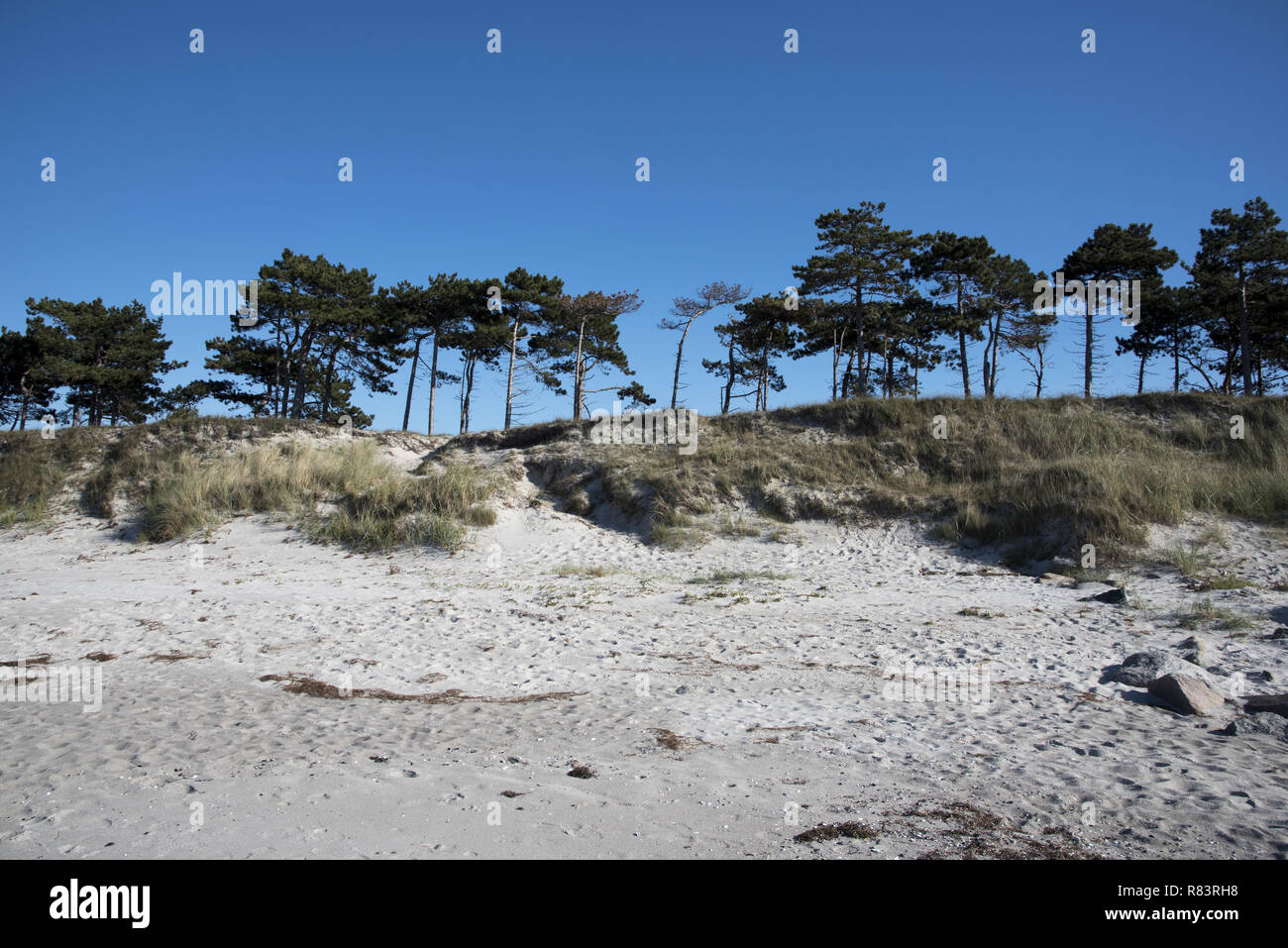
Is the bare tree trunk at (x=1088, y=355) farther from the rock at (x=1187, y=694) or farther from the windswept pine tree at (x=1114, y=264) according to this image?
the rock at (x=1187, y=694)

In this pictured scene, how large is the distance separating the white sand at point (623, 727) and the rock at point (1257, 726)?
16 centimetres

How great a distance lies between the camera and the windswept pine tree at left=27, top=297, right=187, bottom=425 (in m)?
35.6

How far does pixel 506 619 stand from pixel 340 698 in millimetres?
3322

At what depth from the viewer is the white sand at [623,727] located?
383 cm

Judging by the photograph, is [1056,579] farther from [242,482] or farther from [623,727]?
[242,482]

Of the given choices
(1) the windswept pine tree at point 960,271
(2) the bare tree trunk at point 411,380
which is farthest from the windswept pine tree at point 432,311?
(1) the windswept pine tree at point 960,271

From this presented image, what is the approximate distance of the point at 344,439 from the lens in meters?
21.8

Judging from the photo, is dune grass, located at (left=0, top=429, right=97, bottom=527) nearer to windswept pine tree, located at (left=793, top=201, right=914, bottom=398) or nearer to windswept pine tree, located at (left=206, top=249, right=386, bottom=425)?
windswept pine tree, located at (left=206, top=249, right=386, bottom=425)

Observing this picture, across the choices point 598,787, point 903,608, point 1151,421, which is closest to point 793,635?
point 903,608

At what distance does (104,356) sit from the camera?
37562 millimetres

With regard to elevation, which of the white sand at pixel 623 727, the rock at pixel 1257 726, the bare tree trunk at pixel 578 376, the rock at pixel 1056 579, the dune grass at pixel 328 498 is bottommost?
the white sand at pixel 623 727

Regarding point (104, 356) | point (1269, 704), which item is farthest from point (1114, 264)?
point (104, 356)

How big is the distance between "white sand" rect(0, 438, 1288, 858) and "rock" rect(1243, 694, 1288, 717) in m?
0.58

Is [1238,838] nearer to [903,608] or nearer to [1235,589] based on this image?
[903,608]
